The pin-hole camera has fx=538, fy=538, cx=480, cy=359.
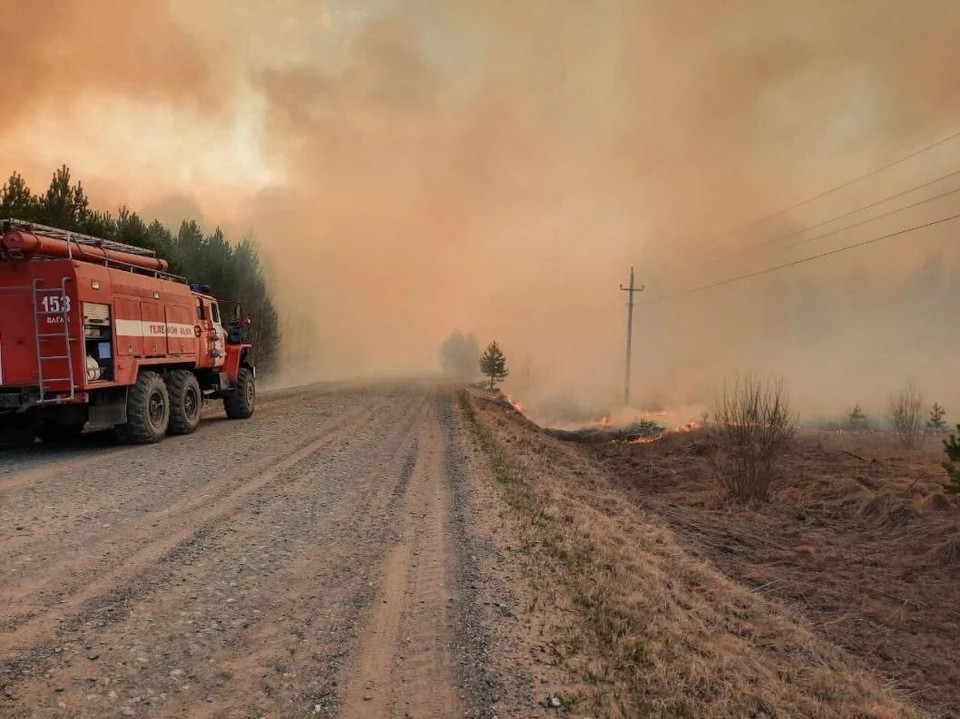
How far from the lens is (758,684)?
4285 mm

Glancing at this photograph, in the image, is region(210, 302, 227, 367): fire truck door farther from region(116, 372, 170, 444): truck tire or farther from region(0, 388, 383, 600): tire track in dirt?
region(0, 388, 383, 600): tire track in dirt

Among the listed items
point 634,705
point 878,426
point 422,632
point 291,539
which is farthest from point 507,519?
point 878,426

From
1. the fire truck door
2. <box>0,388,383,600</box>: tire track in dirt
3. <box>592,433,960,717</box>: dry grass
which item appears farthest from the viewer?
the fire truck door

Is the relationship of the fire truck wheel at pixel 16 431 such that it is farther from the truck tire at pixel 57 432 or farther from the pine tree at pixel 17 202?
the pine tree at pixel 17 202

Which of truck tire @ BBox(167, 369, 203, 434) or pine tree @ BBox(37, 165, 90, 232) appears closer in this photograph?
truck tire @ BBox(167, 369, 203, 434)

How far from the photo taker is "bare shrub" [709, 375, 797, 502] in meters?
13.1

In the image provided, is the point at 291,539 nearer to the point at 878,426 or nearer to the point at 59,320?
the point at 59,320

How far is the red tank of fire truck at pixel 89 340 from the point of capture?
9.84m

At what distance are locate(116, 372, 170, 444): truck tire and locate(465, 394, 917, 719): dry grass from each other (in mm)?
7938

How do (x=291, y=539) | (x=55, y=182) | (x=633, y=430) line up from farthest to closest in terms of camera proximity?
(x=633, y=430) < (x=55, y=182) < (x=291, y=539)

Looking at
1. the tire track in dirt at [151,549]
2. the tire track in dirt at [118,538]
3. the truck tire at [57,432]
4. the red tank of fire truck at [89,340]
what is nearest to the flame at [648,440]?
the tire track in dirt at [151,549]

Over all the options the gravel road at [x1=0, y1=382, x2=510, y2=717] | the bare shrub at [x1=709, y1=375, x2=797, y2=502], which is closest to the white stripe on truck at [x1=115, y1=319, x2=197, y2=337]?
the gravel road at [x1=0, y1=382, x2=510, y2=717]

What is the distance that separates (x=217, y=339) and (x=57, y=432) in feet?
15.0

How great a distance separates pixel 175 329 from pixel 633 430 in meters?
25.0
